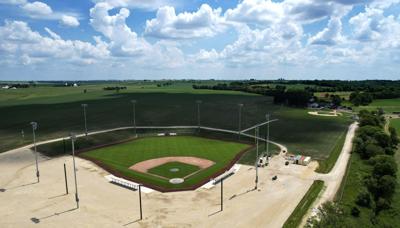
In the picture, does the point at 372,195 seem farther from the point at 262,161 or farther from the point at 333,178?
the point at 262,161

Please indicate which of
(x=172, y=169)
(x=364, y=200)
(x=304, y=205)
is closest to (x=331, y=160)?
(x=364, y=200)

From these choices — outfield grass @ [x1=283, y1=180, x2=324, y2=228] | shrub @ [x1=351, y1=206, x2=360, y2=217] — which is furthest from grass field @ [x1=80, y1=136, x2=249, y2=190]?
shrub @ [x1=351, y1=206, x2=360, y2=217]

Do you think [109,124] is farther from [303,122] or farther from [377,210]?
[377,210]

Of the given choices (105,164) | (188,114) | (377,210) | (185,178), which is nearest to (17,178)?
(105,164)

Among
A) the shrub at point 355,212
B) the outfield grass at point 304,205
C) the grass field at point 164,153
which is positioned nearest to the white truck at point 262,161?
the grass field at point 164,153

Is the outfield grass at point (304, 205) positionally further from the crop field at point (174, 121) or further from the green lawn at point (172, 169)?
the green lawn at point (172, 169)

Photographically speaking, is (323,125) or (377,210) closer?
(377,210)

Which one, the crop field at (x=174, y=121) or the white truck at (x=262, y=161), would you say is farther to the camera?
the crop field at (x=174, y=121)
